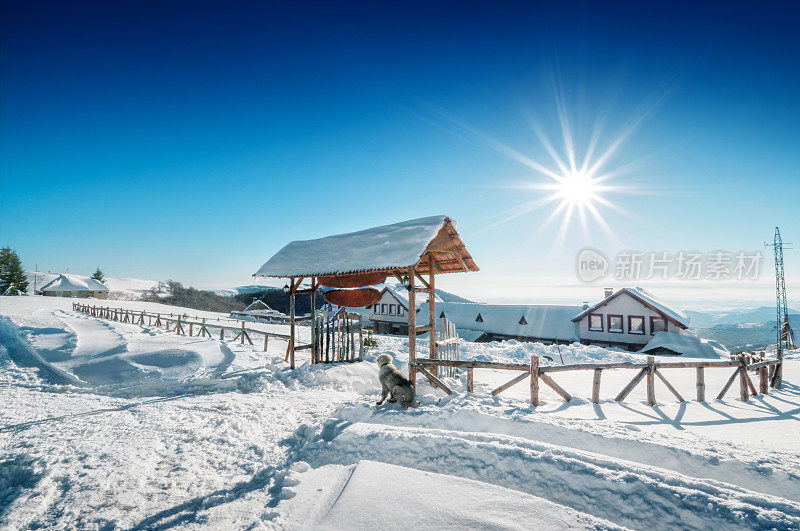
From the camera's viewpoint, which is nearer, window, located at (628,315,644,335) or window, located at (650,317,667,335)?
window, located at (650,317,667,335)

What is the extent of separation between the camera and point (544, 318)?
111 feet

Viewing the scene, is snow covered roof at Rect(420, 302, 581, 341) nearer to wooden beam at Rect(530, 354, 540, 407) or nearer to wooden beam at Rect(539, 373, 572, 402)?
wooden beam at Rect(539, 373, 572, 402)

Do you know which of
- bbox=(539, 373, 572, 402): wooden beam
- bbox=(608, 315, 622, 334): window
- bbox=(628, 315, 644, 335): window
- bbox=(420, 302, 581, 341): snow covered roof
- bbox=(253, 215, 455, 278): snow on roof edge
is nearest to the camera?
bbox=(539, 373, 572, 402): wooden beam

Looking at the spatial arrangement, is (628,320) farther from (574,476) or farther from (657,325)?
(574,476)

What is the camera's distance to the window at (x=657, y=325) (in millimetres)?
26312

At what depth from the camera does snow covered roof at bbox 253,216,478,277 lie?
27.0 feet

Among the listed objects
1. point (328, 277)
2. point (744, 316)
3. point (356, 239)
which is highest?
point (356, 239)

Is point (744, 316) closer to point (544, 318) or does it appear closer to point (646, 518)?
point (544, 318)

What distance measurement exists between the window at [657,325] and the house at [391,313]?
21.8m

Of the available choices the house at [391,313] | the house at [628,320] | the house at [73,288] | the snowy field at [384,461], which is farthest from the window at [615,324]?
the house at [73,288]

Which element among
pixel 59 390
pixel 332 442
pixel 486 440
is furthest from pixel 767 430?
pixel 59 390

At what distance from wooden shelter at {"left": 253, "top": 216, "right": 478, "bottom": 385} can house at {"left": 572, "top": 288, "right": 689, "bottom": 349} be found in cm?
2484

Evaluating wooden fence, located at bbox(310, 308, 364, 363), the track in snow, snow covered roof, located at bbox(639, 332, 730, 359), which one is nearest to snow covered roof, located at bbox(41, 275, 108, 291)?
wooden fence, located at bbox(310, 308, 364, 363)

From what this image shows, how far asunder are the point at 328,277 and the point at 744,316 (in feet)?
942
